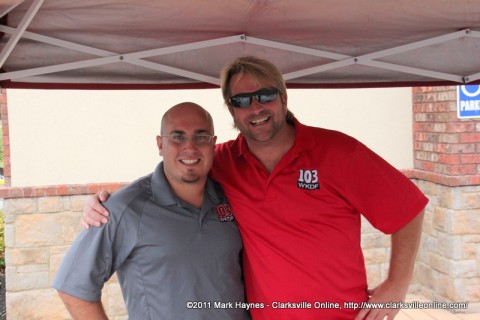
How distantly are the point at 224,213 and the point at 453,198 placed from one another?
4.04 meters

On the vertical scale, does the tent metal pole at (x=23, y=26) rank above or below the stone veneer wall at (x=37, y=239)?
above

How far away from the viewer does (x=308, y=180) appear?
2902mm

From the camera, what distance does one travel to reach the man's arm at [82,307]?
105 inches

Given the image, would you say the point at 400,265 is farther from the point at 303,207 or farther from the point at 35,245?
the point at 35,245

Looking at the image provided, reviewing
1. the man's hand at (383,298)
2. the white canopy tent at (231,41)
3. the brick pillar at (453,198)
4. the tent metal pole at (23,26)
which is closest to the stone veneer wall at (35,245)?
the white canopy tent at (231,41)

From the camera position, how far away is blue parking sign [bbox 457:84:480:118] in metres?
6.32

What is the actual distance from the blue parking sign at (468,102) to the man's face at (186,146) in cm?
410

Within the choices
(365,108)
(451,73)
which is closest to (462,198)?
(365,108)

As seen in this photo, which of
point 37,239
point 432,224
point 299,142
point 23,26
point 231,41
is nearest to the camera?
point 23,26

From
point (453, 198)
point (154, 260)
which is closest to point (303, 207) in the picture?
point (154, 260)

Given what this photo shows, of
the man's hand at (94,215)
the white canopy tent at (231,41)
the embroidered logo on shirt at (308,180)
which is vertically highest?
the white canopy tent at (231,41)

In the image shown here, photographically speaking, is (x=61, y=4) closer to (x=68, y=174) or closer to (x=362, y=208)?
(x=362, y=208)

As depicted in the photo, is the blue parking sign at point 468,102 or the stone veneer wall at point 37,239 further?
the blue parking sign at point 468,102

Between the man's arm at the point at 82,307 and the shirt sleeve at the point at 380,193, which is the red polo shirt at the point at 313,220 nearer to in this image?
the shirt sleeve at the point at 380,193
